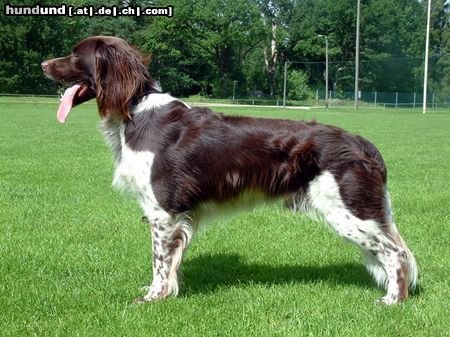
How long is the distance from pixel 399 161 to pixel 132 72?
11631 millimetres

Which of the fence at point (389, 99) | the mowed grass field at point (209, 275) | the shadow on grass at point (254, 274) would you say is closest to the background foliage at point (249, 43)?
the fence at point (389, 99)

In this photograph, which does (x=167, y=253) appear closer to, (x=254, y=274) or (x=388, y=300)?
(x=254, y=274)

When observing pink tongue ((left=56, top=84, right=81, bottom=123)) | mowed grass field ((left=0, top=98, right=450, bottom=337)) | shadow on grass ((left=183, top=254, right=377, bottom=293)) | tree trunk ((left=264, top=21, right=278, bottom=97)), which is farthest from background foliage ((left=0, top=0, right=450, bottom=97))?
pink tongue ((left=56, top=84, right=81, bottom=123))

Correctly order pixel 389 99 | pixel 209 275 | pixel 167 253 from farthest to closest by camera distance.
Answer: pixel 389 99
pixel 209 275
pixel 167 253

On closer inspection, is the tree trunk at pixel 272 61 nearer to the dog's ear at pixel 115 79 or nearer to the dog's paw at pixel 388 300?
the dog's ear at pixel 115 79

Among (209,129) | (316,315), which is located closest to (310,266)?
(316,315)

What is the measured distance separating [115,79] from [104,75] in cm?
11

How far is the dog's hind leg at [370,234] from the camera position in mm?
4805

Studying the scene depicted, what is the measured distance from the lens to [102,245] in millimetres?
6633

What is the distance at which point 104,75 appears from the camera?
16.2ft

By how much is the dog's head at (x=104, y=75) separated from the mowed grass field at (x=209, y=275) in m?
1.61

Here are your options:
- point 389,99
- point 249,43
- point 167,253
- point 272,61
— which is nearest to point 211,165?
point 167,253

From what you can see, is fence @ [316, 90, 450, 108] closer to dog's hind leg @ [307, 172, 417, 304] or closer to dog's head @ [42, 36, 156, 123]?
dog's hind leg @ [307, 172, 417, 304]

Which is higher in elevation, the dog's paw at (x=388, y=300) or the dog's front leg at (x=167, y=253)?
the dog's front leg at (x=167, y=253)
